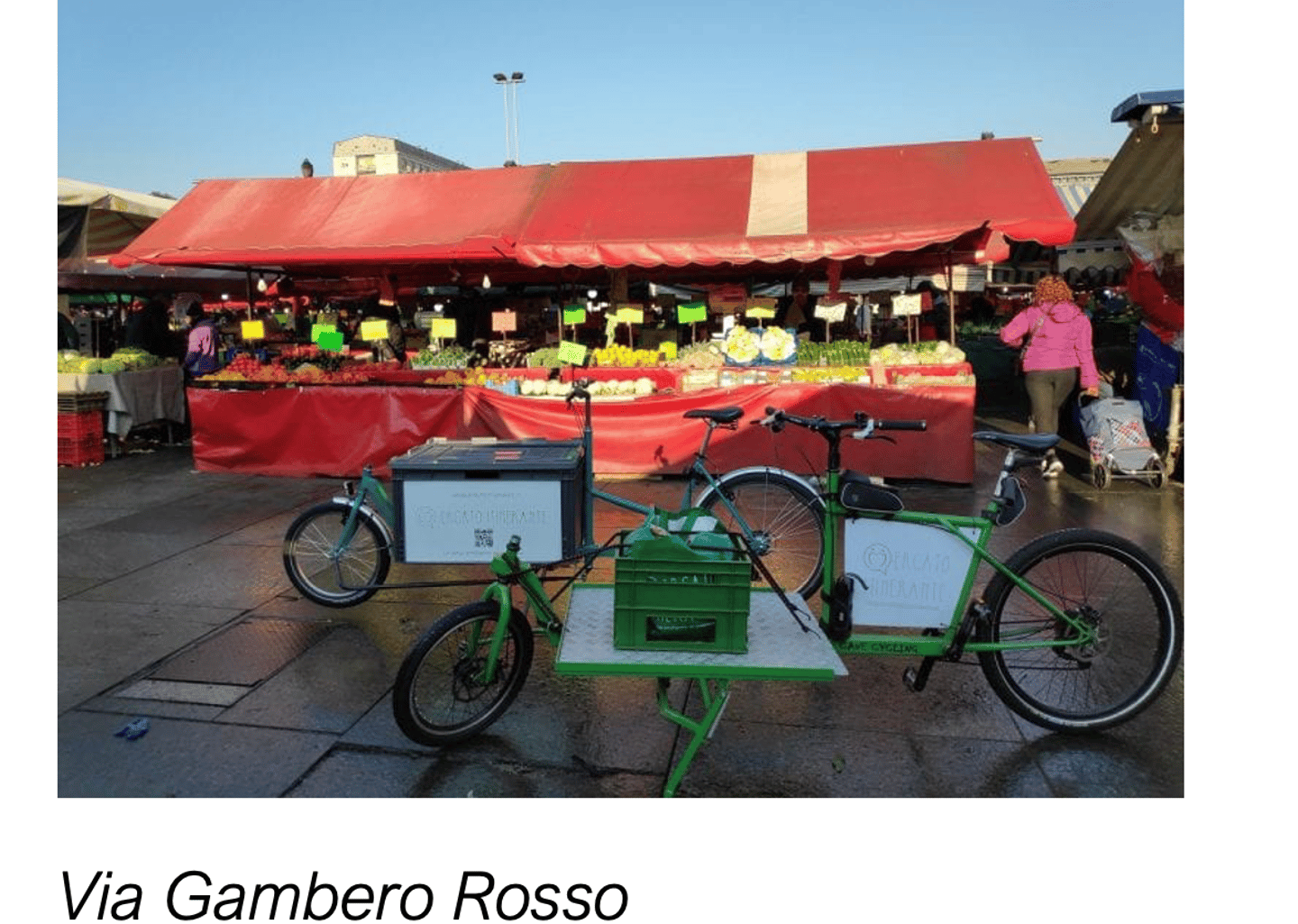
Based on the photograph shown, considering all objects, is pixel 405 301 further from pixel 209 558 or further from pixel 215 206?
pixel 209 558

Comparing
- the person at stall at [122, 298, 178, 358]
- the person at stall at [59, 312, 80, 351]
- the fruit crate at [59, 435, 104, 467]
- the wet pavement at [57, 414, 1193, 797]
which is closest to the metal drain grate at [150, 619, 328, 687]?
the wet pavement at [57, 414, 1193, 797]

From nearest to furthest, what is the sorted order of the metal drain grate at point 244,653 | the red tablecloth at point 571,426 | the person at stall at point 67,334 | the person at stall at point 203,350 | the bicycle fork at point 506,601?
the bicycle fork at point 506,601 < the metal drain grate at point 244,653 < the red tablecloth at point 571,426 < the person at stall at point 203,350 < the person at stall at point 67,334

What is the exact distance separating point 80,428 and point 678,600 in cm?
1006

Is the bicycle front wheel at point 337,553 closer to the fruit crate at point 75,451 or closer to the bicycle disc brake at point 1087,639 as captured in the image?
the bicycle disc brake at point 1087,639

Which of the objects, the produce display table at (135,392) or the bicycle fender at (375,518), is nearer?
the bicycle fender at (375,518)

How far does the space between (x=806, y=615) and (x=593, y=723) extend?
40.9 inches

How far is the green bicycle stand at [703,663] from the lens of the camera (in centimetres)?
337

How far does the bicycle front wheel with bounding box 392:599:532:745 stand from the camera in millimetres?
3645

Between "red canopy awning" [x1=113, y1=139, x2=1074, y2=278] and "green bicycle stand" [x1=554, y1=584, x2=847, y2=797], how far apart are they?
20.0ft

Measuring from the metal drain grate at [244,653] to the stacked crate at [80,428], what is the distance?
6987mm

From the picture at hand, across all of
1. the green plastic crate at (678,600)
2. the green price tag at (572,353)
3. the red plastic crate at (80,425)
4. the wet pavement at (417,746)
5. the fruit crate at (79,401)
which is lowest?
the wet pavement at (417,746)

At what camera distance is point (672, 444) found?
9.35 m

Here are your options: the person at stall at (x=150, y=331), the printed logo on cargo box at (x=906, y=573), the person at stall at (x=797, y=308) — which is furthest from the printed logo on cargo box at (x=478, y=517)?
the person at stall at (x=150, y=331)

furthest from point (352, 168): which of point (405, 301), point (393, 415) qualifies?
point (393, 415)
